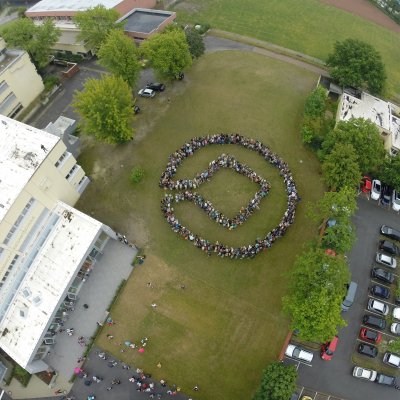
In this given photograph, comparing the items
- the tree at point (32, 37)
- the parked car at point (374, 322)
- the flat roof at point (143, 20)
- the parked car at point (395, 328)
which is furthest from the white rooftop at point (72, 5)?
the parked car at point (395, 328)

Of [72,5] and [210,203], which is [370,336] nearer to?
[210,203]

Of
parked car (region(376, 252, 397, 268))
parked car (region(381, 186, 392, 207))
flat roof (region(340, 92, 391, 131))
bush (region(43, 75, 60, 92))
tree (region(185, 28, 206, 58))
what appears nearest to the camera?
parked car (region(376, 252, 397, 268))

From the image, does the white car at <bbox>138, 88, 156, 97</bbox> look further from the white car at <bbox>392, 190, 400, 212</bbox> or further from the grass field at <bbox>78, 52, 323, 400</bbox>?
the white car at <bbox>392, 190, 400, 212</bbox>

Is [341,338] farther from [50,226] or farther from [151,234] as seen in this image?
[50,226]

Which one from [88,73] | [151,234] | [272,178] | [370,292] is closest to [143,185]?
[151,234]

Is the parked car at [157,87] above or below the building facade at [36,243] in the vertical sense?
above

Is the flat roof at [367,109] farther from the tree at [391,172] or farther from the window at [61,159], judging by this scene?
the window at [61,159]

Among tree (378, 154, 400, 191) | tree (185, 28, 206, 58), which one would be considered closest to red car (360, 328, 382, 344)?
tree (378, 154, 400, 191)
